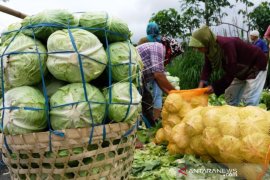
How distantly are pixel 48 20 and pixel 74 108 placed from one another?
0.57 meters

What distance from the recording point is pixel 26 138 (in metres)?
1.72

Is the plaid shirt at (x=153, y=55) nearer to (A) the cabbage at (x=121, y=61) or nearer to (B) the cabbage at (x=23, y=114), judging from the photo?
(A) the cabbage at (x=121, y=61)

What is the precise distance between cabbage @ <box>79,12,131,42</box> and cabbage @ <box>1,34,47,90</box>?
328 mm

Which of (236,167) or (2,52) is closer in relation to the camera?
(2,52)

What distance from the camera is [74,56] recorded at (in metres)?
1.82

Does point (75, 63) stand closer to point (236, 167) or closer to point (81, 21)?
point (81, 21)

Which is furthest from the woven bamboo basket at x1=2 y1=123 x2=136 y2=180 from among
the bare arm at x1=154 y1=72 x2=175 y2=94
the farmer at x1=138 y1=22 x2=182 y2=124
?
the farmer at x1=138 y1=22 x2=182 y2=124

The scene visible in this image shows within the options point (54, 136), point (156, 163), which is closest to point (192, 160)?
point (156, 163)

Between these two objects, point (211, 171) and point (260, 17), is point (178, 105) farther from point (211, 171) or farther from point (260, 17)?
point (260, 17)

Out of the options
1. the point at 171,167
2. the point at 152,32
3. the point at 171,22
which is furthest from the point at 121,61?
the point at 171,22

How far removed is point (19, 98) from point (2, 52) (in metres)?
0.34

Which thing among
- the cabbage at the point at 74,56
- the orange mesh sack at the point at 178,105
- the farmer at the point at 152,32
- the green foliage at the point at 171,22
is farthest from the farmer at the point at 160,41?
the green foliage at the point at 171,22

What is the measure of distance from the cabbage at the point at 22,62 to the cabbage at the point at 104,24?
328 mm

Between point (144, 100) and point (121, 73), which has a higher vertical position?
point (121, 73)
